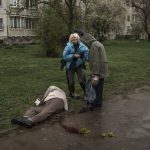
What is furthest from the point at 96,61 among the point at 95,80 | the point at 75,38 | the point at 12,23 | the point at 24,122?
the point at 12,23

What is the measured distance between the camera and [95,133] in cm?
868

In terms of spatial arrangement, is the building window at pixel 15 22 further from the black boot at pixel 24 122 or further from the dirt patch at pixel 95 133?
the black boot at pixel 24 122

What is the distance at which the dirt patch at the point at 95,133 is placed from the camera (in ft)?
25.6

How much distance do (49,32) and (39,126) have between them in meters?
20.5

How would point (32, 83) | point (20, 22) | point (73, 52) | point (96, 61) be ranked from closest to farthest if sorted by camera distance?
point (96, 61)
point (73, 52)
point (32, 83)
point (20, 22)

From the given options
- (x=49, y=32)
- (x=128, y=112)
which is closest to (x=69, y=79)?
(x=128, y=112)

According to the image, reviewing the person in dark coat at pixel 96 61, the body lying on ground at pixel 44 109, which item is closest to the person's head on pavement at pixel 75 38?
the person in dark coat at pixel 96 61

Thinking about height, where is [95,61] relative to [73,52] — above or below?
below

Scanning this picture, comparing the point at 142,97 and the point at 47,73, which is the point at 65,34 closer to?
the point at 47,73

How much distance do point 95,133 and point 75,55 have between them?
310 centimetres

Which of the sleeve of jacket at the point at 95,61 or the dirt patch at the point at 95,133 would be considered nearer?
the dirt patch at the point at 95,133

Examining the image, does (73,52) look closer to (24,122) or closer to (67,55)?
(67,55)

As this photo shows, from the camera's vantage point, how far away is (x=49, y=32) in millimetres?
29156

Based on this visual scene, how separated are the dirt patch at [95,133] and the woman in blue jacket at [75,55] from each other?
127 centimetres
